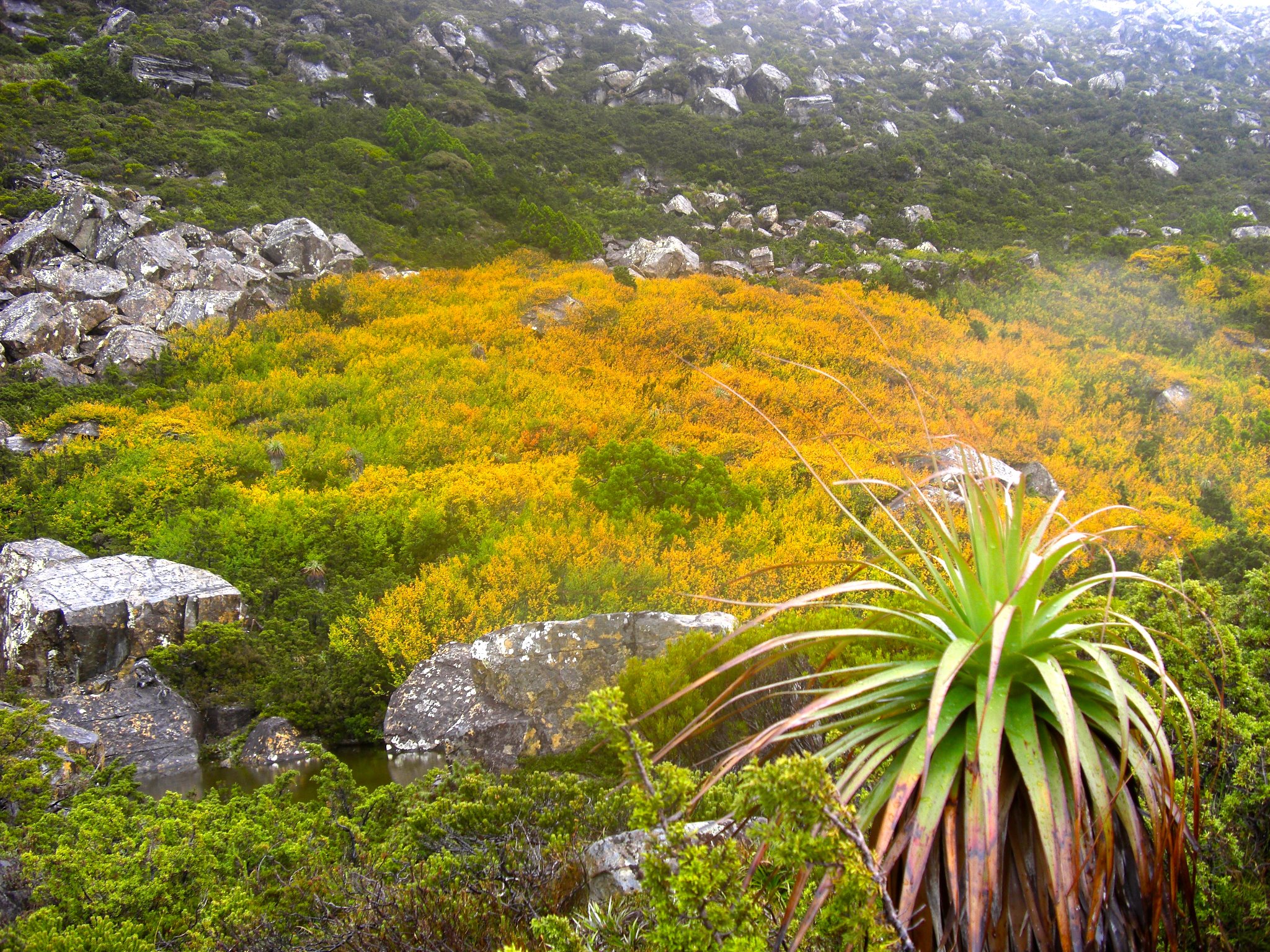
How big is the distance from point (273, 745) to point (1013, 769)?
5.39 metres

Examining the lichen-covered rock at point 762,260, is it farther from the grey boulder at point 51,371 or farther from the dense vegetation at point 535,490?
the grey boulder at point 51,371

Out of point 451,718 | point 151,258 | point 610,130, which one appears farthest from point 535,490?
point 610,130

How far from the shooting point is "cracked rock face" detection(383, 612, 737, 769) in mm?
4719

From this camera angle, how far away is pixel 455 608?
6430mm

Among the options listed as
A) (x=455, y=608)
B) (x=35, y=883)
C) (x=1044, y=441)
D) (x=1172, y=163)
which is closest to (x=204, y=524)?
(x=455, y=608)

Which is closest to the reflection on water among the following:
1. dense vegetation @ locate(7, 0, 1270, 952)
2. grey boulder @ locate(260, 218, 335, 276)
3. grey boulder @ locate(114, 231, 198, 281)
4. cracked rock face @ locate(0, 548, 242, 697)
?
dense vegetation @ locate(7, 0, 1270, 952)

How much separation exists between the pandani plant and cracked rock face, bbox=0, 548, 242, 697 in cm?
602

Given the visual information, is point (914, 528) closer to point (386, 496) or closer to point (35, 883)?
point (386, 496)

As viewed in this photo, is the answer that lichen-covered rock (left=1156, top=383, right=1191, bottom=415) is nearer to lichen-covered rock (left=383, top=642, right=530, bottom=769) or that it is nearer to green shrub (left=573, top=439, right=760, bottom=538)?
green shrub (left=573, top=439, right=760, bottom=538)

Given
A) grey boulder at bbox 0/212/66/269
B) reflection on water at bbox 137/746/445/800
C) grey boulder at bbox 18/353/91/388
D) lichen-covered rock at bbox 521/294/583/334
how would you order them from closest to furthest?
reflection on water at bbox 137/746/445/800, grey boulder at bbox 18/353/91/388, grey boulder at bbox 0/212/66/269, lichen-covered rock at bbox 521/294/583/334

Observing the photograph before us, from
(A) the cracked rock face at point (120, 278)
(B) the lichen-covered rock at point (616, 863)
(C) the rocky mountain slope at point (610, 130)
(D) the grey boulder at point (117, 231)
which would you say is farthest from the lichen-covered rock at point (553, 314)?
(B) the lichen-covered rock at point (616, 863)

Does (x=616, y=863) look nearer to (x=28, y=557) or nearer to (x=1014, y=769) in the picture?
(x=1014, y=769)

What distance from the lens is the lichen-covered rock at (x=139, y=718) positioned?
208 inches

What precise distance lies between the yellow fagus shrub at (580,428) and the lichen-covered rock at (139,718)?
131cm
